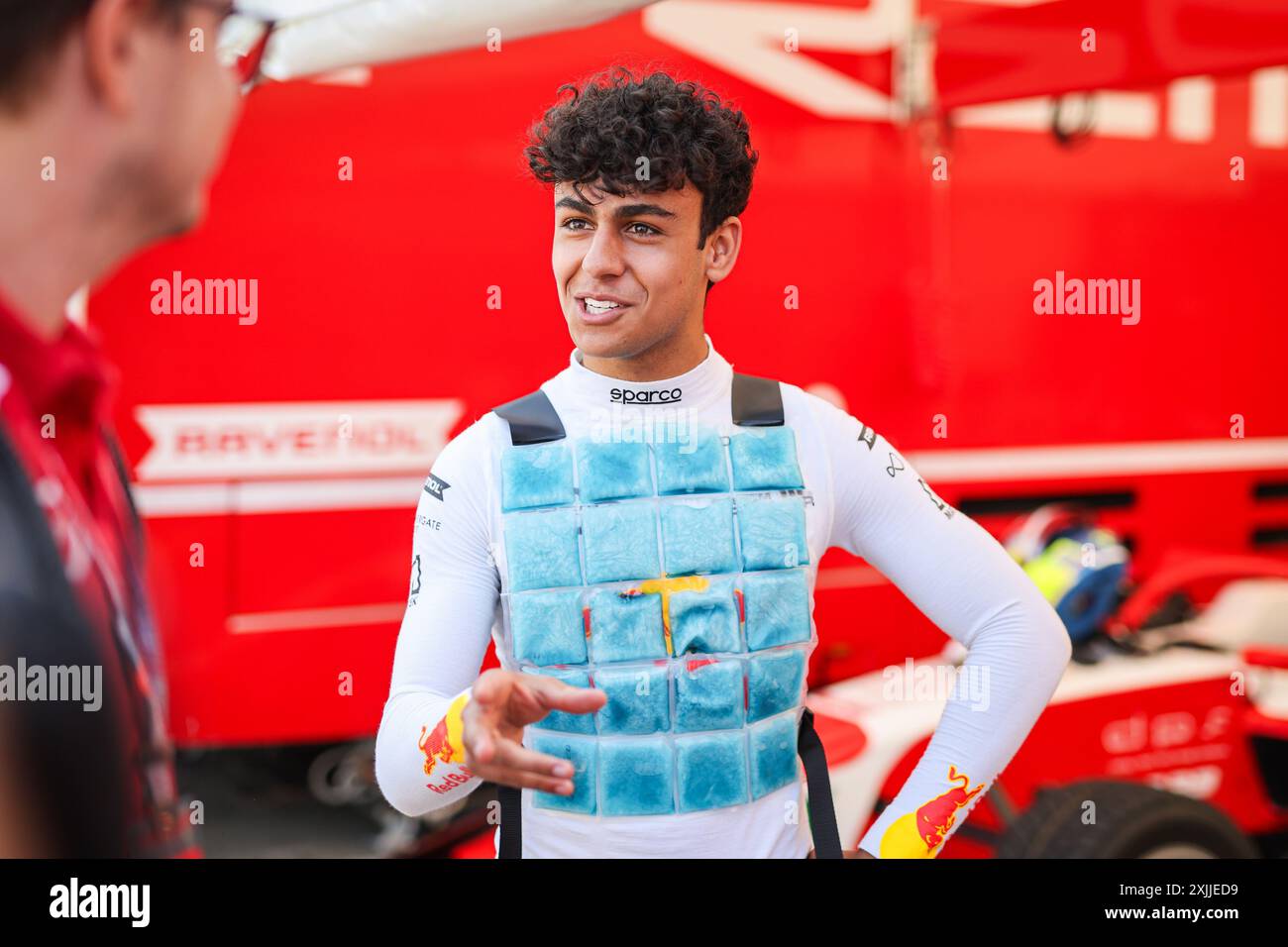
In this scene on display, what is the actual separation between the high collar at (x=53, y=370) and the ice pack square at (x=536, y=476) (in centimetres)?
48

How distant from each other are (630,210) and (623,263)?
65mm

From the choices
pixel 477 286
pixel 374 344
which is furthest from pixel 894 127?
pixel 374 344

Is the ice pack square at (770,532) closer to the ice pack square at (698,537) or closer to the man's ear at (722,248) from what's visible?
the ice pack square at (698,537)

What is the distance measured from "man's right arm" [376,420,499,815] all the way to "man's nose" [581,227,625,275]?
0.26m

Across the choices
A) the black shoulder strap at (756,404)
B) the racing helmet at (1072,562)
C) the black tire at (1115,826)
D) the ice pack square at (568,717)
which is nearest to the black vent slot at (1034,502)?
the racing helmet at (1072,562)

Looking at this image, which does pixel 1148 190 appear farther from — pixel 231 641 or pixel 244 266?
pixel 231 641

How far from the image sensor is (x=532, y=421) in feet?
5.25

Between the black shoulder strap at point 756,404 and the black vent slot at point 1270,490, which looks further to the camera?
the black vent slot at point 1270,490

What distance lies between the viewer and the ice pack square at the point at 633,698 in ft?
5.11

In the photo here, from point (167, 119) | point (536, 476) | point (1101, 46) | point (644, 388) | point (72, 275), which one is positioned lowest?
point (536, 476)

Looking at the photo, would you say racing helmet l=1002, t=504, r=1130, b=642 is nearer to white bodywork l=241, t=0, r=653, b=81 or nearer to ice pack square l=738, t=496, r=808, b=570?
ice pack square l=738, t=496, r=808, b=570

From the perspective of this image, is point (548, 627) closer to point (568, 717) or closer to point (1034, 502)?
point (568, 717)

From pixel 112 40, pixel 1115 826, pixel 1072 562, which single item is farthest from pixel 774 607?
pixel 1072 562

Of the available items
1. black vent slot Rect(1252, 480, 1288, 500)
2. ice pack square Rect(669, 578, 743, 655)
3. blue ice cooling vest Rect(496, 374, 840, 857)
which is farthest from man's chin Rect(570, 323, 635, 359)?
black vent slot Rect(1252, 480, 1288, 500)
